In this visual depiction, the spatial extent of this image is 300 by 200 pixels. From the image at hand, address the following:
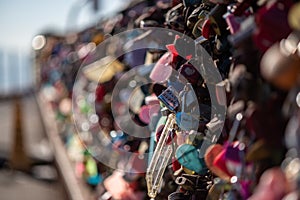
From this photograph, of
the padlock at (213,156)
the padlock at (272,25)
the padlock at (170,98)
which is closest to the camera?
the padlock at (272,25)

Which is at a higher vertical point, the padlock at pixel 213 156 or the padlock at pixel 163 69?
the padlock at pixel 163 69

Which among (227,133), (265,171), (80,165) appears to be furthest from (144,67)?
(80,165)

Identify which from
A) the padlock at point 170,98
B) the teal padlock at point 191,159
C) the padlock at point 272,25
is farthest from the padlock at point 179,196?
the padlock at point 272,25

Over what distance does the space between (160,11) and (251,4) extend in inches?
46.8

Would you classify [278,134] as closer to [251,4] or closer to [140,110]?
[251,4]

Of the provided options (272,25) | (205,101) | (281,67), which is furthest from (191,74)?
(281,67)

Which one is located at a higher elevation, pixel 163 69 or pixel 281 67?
pixel 281 67

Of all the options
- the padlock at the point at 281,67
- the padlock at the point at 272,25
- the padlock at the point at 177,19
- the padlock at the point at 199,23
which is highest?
the padlock at the point at 272,25

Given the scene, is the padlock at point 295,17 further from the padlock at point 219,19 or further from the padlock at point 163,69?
the padlock at point 163,69

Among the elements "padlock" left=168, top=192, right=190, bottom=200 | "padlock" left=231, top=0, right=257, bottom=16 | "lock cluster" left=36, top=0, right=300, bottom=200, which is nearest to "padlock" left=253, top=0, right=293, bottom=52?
"lock cluster" left=36, top=0, right=300, bottom=200

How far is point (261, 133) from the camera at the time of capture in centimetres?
127

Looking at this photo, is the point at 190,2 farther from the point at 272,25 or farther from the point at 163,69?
the point at 272,25

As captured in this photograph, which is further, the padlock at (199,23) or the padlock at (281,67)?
the padlock at (199,23)

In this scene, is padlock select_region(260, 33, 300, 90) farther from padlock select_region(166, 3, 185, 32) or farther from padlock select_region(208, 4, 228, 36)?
padlock select_region(166, 3, 185, 32)
